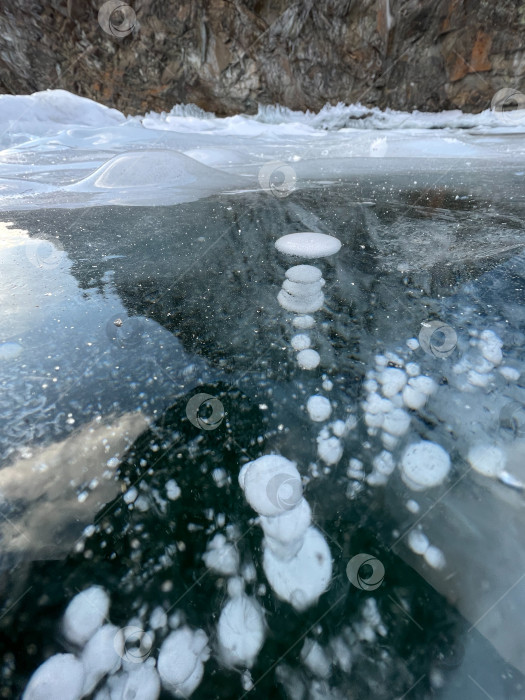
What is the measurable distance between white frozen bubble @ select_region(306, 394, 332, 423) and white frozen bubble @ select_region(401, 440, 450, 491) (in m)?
0.17

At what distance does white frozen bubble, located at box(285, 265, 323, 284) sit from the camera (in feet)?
3.95

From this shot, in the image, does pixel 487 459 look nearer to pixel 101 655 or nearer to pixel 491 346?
pixel 491 346

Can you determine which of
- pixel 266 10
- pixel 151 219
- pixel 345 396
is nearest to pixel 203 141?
pixel 266 10

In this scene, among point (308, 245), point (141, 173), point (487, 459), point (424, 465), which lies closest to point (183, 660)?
point (424, 465)

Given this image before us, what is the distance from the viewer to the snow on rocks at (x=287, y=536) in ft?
1.79

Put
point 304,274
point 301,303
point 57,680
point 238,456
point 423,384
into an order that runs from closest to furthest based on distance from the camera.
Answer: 1. point 57,680
2. point 238,456
3. point 423,384
4. point 301,303
5. point 304,274

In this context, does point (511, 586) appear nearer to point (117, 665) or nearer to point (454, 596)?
point (454, 596)

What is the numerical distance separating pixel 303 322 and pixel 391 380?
32 centimetres

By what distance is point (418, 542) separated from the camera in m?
0.57

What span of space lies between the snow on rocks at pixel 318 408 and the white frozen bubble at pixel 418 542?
0.82ft

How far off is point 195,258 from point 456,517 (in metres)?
1.22

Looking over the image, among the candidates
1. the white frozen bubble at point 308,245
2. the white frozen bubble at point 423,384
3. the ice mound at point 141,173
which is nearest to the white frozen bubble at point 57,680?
the white frozen bubble at point 423,384

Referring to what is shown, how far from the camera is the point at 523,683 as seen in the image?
0.46 metres

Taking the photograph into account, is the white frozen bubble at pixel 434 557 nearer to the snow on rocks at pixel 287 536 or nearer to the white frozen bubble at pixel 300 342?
the snow on rocks at pixel 287 536
